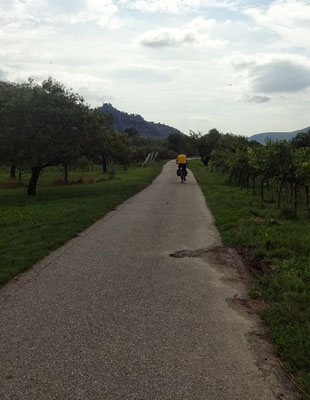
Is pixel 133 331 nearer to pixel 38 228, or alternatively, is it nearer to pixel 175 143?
pixel 38 228

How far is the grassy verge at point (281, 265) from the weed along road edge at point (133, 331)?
0.24 metres

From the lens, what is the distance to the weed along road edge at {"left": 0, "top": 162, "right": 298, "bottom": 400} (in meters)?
3.72

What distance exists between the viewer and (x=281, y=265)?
7.29 m

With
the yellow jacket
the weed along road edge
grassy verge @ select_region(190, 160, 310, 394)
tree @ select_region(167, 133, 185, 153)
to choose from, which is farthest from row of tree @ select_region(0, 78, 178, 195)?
tree @ select_region(167, 133, 185, 153)

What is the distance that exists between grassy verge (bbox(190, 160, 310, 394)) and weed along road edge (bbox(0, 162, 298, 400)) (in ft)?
0.78

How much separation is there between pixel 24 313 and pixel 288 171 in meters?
11.5

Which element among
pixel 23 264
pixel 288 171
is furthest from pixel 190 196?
pixel 23 264

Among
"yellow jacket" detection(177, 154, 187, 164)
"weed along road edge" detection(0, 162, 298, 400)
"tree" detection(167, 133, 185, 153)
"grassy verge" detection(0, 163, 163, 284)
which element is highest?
"tree" detection(167, 133, 185, 153)

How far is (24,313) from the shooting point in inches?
212

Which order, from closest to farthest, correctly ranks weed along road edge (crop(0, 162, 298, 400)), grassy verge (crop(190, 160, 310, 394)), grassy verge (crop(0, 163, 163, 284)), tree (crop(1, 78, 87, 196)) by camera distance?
weed along road edge (crop(0, 162, 298, 400)) → grassy verge (crop(190, 160, 310, 394)) → grassy verge (crop(0, 163, 163, 284)) → tree (crop(1, 78, 87, 196))

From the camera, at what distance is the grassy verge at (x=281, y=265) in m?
4.42

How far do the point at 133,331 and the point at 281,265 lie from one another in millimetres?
3503

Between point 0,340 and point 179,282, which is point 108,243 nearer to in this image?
point 179,282

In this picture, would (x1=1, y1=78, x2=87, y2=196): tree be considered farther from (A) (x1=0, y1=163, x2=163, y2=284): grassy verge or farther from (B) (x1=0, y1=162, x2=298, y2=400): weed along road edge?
(B) (x1=0, y1=162, x2=298, y2=400): weed along road edge
